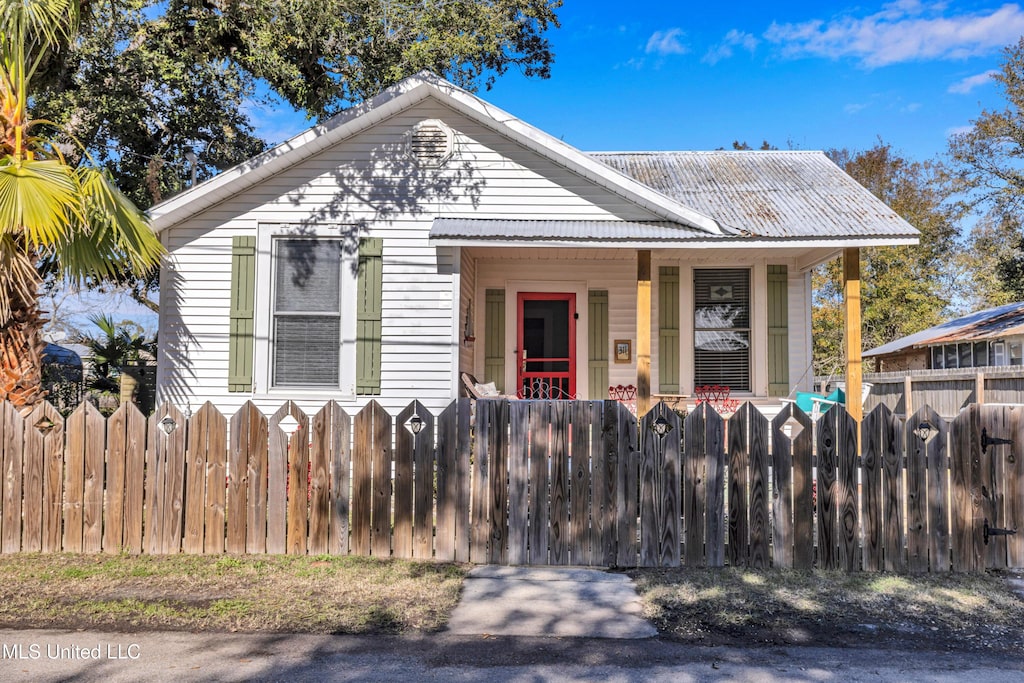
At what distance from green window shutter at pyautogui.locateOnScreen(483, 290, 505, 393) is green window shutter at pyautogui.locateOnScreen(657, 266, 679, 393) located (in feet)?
7.70

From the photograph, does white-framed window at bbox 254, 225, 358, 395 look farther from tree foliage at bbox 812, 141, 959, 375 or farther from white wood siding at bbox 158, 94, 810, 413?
tree foliage at bbox 812, 141, 959, 375

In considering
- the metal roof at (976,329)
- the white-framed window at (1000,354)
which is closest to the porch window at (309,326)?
the metal roof at (976,329)

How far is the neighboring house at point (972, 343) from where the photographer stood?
21.6m

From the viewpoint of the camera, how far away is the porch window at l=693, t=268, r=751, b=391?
10914 mm

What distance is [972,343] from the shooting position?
2372 cm

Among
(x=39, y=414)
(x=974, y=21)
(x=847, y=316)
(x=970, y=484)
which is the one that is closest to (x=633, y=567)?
(x=970, y=484)

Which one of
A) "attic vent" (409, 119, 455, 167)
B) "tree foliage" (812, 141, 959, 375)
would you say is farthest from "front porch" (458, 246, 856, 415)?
"tree foliage" (812, 141, 959, 375)

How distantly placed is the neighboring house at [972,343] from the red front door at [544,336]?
15628mm

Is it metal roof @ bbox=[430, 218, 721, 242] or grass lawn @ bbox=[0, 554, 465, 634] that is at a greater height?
metal roof @ bbox=[430, 218, 721, 242]

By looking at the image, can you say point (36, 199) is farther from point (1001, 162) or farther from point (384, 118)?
point (1001, 162)

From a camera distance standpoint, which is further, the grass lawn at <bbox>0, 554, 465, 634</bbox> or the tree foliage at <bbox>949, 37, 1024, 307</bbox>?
the tree foliage at <bbox>949, 37, 1024, 307</bbox>

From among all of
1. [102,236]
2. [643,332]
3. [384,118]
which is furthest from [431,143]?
[102,236]

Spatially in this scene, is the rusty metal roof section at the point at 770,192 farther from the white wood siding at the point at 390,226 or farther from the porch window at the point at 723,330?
the white wood siding at the point at 390,226

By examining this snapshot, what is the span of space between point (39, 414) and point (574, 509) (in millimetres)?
4157
